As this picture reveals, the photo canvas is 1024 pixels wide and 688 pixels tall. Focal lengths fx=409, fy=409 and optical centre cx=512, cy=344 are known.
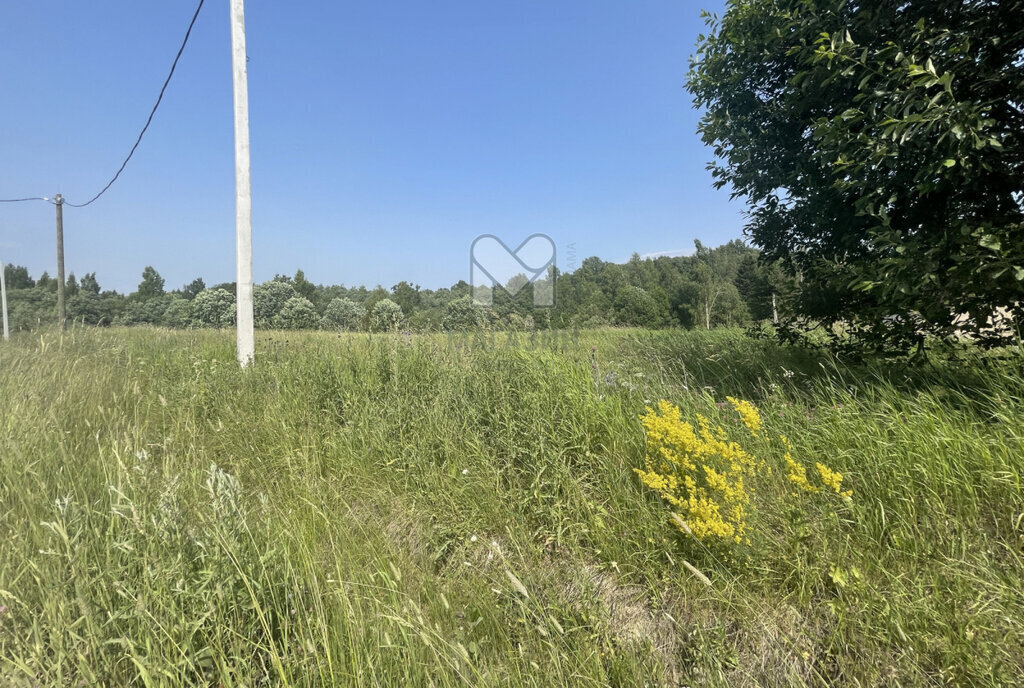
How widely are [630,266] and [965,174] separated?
1916 inches

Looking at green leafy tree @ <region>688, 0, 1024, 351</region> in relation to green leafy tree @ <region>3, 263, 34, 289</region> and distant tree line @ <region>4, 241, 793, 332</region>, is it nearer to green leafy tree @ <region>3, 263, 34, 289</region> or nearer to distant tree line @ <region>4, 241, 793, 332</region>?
distant tree line @ <region>4, 241, 793, 332</region>

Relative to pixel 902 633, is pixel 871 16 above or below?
above

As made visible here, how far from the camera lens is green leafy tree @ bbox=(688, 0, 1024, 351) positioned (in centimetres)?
259

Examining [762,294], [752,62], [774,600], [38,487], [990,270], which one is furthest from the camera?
[762,294]

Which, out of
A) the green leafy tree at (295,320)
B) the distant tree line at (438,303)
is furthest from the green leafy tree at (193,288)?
the green leafy tree at (295,320)

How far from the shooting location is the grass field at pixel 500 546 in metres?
1.23

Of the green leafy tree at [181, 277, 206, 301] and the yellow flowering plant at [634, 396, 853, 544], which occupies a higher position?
the green leafy tree at [181, 277, 206, 301]

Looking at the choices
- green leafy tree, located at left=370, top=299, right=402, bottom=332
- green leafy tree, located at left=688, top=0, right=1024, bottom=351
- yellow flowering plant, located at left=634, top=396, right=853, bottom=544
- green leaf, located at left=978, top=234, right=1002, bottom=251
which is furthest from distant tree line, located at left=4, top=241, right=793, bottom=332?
yellow flowering plant, located at left=634, top=396, right=853, bottom=544

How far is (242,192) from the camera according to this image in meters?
4.73

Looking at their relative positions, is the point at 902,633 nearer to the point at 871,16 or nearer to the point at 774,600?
the point at 774,600

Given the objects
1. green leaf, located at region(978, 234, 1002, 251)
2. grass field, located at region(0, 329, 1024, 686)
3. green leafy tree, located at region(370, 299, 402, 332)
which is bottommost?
grass field, located at region(0, 329, 1024, 686)

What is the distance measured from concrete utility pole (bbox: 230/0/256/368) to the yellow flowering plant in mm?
4582

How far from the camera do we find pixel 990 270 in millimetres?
2545

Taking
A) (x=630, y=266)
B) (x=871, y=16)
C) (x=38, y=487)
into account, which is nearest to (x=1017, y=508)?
(x=871, y=16)
